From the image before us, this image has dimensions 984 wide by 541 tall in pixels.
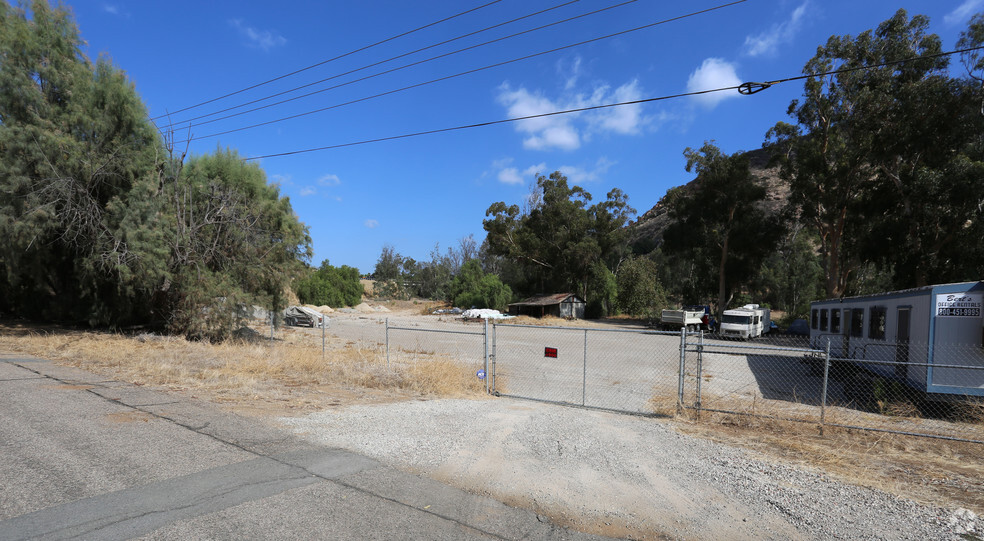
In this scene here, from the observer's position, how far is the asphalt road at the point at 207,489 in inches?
155

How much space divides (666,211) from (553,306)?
49.5m

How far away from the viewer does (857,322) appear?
54.2 feet

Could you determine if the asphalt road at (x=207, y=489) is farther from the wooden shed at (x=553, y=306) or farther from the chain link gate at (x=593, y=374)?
the wooden shed at (x=553, y=306)

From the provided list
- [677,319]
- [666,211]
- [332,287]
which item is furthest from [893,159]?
[666,211]

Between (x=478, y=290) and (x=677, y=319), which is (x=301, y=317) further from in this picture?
(x=677, y=319)

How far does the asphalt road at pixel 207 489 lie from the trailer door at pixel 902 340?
43.0 ft

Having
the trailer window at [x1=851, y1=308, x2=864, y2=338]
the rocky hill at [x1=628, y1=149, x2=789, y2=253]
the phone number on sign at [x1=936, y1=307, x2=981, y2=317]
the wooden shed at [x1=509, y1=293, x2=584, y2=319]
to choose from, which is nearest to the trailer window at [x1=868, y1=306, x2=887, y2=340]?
the trailer window at [x1=851, y1=308, x2=864, y2=338]

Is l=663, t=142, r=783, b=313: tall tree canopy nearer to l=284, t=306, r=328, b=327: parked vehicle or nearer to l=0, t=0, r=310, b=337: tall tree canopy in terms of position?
l=284, t=306, r=328, b=327: parked vehicle

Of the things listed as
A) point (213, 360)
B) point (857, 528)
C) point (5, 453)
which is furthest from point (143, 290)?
point (857, 528)

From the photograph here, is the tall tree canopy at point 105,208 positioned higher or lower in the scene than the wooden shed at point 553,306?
higher

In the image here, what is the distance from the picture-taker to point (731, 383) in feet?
51.5

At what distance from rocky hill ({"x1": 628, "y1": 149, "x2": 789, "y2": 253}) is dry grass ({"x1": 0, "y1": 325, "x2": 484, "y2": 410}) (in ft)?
258

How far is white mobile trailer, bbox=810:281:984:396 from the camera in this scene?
10.8m

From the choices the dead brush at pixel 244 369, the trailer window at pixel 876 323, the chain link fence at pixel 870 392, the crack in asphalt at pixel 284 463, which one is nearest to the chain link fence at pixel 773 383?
the chain link fence at pixel 870 392
